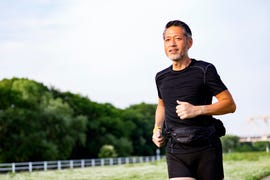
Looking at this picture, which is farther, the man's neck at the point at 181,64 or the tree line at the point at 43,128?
the tree line at the point at 43,128

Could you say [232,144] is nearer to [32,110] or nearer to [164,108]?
[32,110]

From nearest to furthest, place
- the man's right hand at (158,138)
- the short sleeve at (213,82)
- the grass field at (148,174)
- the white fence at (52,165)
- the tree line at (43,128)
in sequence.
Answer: the short sleeve at (213,82), the man's right hand at (158,138), the grass field at (148,174), the white fence at (52,165), the tree line at (43,128)

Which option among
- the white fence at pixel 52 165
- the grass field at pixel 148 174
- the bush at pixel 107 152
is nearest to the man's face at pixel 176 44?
the grass field at pixel 148 174

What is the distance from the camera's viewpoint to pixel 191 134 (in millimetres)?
5051

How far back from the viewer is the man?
16.6 ft

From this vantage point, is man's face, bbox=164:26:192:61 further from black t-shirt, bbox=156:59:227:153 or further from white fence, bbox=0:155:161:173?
white fence, bbox=0:155:161:173

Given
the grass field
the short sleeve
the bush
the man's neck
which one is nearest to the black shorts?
the short sleeve

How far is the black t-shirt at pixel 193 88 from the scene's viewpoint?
5.07 meters

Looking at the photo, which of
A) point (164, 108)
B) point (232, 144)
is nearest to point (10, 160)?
point (164, 108)

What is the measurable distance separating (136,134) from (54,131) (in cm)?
3663

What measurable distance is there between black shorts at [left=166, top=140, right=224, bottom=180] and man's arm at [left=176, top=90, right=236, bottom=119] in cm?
33

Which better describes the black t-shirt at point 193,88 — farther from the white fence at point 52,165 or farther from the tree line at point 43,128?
the tree line at point 43,128

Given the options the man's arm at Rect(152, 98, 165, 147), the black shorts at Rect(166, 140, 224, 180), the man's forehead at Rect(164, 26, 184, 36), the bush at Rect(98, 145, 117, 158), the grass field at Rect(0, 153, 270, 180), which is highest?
the man's forehead at Rect(164, 26, 184, 36)

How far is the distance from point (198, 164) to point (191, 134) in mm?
290
